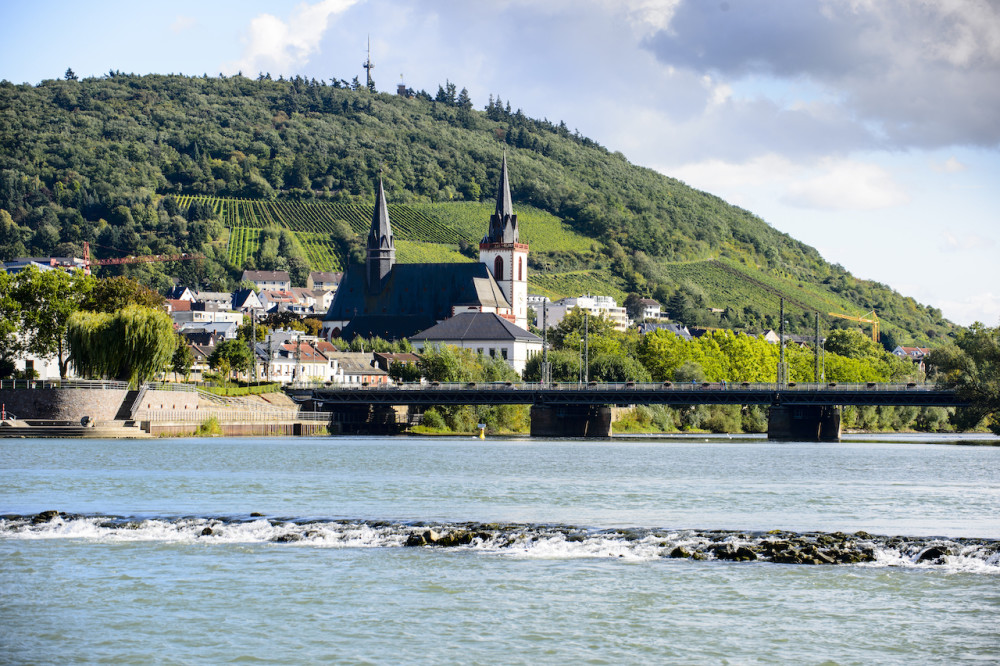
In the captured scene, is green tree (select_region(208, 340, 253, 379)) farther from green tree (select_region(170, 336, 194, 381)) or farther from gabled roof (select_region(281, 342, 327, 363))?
gabled roof (select_region(281, 342, 327, 363))

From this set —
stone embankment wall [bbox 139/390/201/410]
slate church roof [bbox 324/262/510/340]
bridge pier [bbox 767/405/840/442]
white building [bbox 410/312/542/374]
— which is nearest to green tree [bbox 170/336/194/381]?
stone embankment wall [bbox 139/390/201/410]

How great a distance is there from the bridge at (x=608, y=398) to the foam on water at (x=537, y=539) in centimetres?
6226

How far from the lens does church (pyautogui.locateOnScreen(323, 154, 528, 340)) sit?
162750mm

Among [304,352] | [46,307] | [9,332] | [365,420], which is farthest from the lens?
[304,352]

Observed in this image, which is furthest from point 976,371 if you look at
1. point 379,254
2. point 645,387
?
point 379,254

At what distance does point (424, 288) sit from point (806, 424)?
7442 cm

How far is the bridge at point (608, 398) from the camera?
94.8 meters

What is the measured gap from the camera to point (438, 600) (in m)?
24.8

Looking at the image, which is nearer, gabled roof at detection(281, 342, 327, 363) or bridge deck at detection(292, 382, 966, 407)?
bridge deck at detection(292, 382, 966, 407)

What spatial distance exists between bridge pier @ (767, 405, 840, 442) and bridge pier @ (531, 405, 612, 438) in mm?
13196

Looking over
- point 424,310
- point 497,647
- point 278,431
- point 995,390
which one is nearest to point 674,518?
point 497,647

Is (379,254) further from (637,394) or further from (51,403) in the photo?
(51,403)

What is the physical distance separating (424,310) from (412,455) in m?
92.6

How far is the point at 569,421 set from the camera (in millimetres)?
103688
